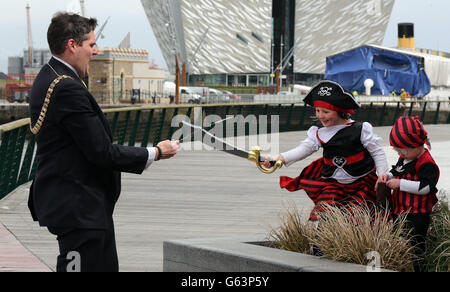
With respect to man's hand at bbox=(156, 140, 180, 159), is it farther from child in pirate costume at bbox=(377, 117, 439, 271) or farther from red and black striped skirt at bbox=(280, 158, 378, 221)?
child in pirate costume at bbox=(377, 117, 439, 271)

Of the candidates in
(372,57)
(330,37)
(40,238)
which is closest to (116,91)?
(372,57)

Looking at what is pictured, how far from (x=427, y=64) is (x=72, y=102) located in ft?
241

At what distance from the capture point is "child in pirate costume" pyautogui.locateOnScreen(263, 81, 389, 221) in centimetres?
531

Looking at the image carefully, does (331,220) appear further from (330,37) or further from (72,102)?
(330,37)

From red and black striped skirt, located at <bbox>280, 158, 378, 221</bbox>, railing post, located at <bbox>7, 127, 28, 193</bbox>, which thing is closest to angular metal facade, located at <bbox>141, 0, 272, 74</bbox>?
railing post, located at <bbox>7, 127, 28, 193</bbox>

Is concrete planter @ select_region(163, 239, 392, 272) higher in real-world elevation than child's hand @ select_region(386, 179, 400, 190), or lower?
lower

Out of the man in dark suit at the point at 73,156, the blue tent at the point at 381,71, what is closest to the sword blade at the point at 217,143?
the man in dark suit at the point at 73,156

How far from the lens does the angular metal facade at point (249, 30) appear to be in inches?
4761

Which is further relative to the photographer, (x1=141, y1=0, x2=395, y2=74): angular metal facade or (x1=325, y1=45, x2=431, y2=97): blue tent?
(x1=141, y1=0, x2=395, y2=74): angular metal facade

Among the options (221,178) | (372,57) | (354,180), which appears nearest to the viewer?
(354,180)

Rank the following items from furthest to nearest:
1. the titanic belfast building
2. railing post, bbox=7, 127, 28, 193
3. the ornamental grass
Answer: the titanic belfast building
railing post, bbox=7, 127, 28, 193
the ornamental grass

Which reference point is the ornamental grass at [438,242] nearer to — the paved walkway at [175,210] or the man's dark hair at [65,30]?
the paved walkway at [175,210]

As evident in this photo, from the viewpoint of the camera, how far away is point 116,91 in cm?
7725

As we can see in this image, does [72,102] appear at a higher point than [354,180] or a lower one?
higher
